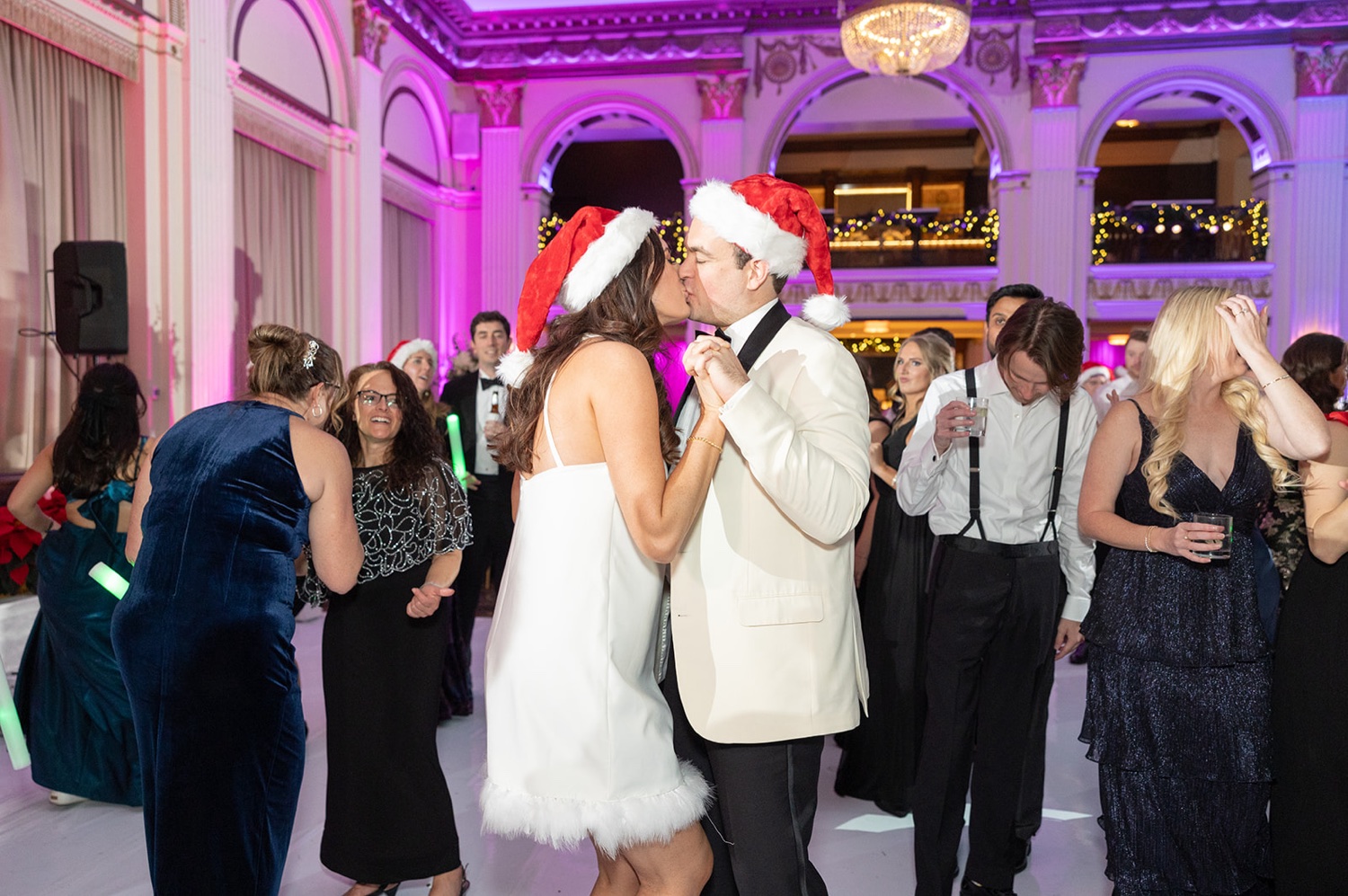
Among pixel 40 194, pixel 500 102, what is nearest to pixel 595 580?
pixel 40 194

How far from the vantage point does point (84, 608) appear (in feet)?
11.3

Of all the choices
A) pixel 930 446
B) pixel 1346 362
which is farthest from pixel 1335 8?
pixel 930 446

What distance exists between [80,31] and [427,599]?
534 cm

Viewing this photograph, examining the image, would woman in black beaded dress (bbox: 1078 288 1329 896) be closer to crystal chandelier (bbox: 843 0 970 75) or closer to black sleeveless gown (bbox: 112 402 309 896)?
black sleeveless gown (bbox: 112 402 309 896)

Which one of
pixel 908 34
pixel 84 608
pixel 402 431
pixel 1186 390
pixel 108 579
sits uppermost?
pixel 908 34

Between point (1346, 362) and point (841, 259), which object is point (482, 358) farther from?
point (841, 259)

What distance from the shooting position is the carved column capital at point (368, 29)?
29.7 ft

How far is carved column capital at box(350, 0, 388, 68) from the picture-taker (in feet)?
29.7

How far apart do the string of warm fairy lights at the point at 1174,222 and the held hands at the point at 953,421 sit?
9881 millimetres

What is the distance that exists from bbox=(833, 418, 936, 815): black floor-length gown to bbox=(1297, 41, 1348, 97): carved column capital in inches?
391

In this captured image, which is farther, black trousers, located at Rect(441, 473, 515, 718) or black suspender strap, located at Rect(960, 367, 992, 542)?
black trousers, located at Rect(441, 473, 515, 718)

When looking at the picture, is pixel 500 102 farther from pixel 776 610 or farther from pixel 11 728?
pixel 776 610

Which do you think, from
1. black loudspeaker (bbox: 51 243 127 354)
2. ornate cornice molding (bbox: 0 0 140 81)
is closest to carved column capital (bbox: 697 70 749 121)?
ornate cornice molding (bbox: 0 0 140 81)

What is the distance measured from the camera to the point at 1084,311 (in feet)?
35.9
